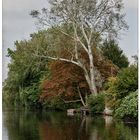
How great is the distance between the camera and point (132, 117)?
812cm

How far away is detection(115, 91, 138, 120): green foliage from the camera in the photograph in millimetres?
7852

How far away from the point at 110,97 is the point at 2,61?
7.19 m

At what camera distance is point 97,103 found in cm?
1155

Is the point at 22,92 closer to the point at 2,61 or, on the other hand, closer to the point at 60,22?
the point at 60,22

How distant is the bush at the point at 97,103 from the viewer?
11239 mm

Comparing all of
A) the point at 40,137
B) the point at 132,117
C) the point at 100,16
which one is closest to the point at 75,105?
the point at 100,16

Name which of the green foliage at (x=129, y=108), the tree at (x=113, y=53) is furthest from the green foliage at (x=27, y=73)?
the green foliage at (x=129, y=108)

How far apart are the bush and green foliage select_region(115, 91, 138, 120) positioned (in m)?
2.38

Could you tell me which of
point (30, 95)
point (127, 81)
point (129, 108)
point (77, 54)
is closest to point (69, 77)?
point (77, 54)

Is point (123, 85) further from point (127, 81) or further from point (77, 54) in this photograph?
point (77, 54)

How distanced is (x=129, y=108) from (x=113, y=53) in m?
5.35

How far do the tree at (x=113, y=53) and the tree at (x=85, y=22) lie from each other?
0.30 meters

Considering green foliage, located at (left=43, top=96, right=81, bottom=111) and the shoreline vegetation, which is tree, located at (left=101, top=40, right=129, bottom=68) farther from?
green foliage, located at (left=43, top=96, right=81, bottom=111)

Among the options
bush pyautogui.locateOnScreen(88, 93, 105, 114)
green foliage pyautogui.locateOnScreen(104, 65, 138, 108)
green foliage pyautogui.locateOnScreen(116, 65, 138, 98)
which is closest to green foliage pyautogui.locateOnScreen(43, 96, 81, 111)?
bush pyautogui.locateOnScreen(88, 93, 105, 114)
